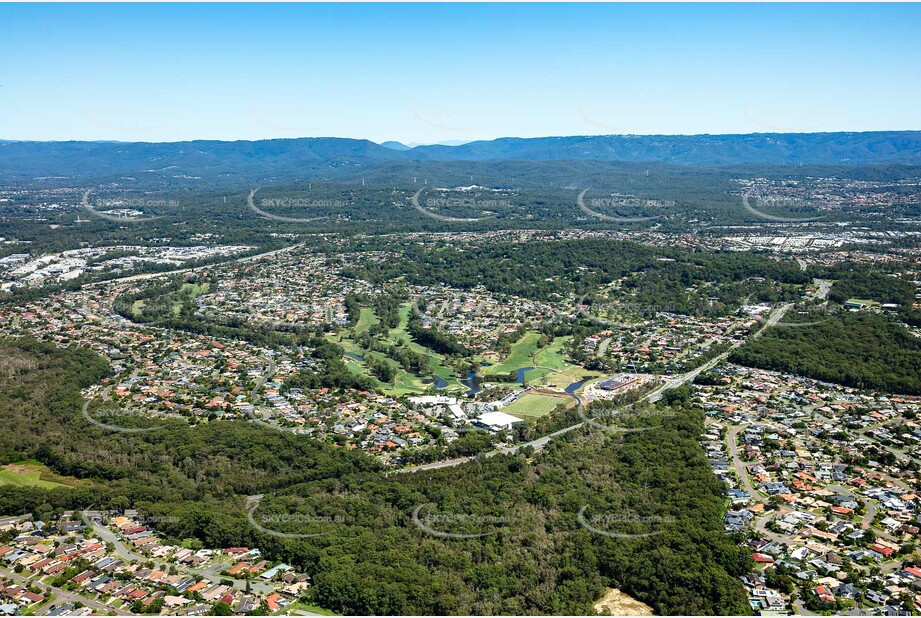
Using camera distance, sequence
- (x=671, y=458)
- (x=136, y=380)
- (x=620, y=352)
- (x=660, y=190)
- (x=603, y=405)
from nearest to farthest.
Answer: (x=671, y=458)
(x=603, y=405)
(x=136, y=380)
(x=620, y=352)
(x=660, y=190)

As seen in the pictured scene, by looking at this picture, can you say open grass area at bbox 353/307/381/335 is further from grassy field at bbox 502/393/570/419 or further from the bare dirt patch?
the bare dirt patch

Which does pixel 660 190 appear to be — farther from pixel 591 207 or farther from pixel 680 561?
pixel 680 561

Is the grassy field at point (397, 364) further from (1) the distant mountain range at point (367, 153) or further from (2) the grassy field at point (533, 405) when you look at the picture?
(1) the distant mountain range at point (367, 153)

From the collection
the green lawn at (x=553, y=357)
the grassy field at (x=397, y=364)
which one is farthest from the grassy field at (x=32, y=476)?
the green lawn at (x=553, y=357)

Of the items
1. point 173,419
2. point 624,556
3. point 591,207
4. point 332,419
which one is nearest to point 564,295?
point 332,419

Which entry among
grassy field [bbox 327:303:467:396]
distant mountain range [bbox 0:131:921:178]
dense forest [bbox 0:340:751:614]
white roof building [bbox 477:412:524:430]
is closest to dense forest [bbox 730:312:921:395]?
dense forest [bbox 0:340:751:614]

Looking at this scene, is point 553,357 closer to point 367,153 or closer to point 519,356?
point 519,356

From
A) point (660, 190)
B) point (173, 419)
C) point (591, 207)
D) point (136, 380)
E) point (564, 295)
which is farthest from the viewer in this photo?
point (660, 190)
